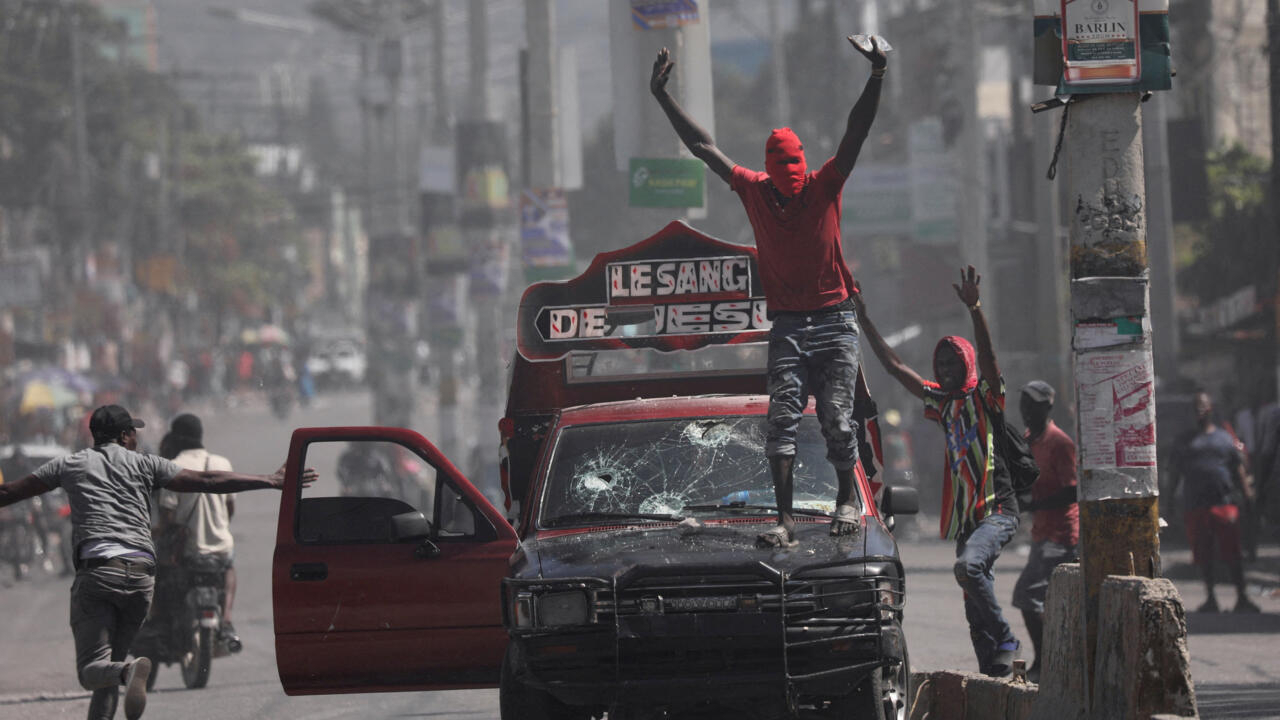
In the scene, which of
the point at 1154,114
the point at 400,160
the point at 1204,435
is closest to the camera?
the point at 1204,435

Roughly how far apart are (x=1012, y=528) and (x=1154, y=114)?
15000 millimetres

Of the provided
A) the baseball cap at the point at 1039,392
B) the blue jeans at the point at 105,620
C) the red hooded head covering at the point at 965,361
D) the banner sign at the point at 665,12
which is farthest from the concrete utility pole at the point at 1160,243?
the blue jeans at the point at 105,620

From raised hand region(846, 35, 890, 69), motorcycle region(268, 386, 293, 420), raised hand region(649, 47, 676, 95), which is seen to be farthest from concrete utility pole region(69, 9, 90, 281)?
raised hand region(846, 35, 890, 69)

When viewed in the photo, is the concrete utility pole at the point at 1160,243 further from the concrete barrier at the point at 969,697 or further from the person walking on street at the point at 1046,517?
the concrete barrier at the point at 969,697

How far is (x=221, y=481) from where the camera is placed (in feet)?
27.6

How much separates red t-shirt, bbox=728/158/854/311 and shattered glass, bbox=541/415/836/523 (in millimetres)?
661

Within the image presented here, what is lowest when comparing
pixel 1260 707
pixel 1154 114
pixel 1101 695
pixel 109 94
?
pixel 1260 707

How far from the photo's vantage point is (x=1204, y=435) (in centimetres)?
1528

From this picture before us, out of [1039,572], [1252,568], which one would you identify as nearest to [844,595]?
[1039,572]

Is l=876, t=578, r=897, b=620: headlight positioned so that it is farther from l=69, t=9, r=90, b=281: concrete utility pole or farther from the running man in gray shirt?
l=69, t=9, r=90, b=281: concrete utility pole

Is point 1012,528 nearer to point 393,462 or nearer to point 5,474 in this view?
point 5,474

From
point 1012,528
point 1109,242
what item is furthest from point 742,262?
point 1109,242

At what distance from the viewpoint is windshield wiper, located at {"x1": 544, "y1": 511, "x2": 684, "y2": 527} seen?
7.62 metres

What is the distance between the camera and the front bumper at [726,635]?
6.73 meters
